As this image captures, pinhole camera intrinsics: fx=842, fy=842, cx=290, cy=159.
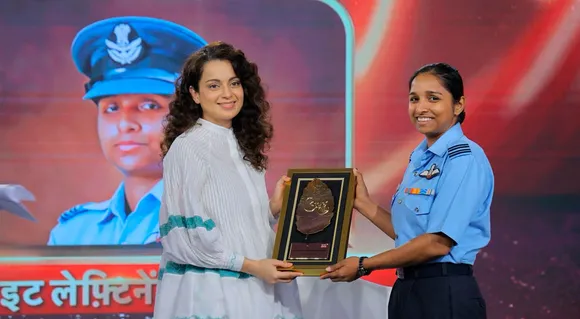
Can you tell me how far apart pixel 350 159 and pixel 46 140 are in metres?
1.69

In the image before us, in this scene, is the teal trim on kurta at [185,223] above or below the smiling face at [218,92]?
below

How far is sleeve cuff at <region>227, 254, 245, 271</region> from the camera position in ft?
9.12

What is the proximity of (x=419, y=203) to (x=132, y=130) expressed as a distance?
88.5 inches

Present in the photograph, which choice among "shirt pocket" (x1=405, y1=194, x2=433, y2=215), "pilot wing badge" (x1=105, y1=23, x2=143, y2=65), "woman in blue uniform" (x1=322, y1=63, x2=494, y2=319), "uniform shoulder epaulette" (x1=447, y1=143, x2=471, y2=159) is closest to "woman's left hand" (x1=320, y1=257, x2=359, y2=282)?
"woman in blue uniform" (x1=322, y1=63, x2=494, y2=319)

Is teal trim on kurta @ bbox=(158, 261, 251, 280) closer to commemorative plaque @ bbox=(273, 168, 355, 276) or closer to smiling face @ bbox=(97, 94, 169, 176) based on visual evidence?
commemorative plaque @ bbox=(273, 168, 355, 276)

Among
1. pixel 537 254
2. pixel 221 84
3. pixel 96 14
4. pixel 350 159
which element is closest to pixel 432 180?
pixel 221 84

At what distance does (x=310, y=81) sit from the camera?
4688 millimetres

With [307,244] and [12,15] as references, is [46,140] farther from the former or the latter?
[307,244]

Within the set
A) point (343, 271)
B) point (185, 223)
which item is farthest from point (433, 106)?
point (185, 223)

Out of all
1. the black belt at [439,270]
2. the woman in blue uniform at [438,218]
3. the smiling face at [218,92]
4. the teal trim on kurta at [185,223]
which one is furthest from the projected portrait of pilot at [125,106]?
the black belt at [439,270]

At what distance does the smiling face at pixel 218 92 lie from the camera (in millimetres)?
2943

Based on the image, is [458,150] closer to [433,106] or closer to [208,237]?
[433,106]

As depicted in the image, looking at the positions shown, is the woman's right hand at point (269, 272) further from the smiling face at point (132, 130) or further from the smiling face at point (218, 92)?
the smiling face at point (132, 130)

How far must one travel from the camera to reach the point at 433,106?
2.93m
